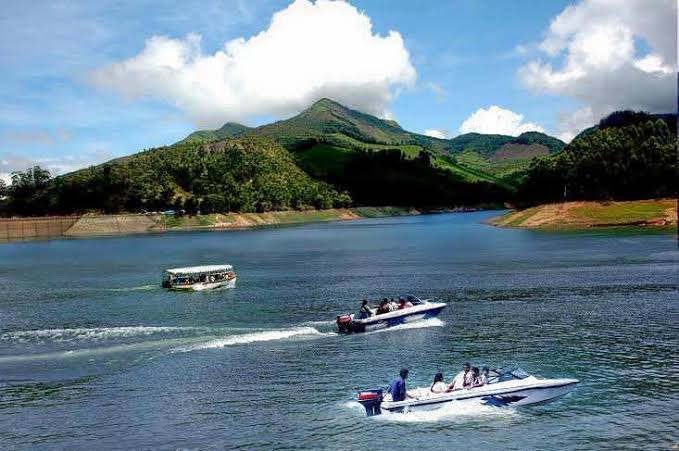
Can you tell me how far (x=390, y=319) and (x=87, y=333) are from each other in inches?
1344

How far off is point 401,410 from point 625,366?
20.5 m

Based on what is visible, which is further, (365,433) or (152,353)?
(152,353)

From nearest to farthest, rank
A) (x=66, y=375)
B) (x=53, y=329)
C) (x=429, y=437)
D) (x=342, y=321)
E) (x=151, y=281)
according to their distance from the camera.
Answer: (x=429, y=437)
(x=66, y=375)
(x=342, y=321)
(x=53, y=329)
(x=151, y=281)

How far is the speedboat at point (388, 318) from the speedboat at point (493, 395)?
23.0 metres

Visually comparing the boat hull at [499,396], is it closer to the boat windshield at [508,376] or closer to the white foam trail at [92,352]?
the boat windshield at [508,376]

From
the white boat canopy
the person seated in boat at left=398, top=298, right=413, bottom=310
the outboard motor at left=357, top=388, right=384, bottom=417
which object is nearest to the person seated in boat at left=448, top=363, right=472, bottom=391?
the outboard motor at left=357, top=388, right=384, bottom=417

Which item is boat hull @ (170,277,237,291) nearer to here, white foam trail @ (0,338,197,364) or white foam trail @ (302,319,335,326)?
white foam trail @ (302,319,335,326)

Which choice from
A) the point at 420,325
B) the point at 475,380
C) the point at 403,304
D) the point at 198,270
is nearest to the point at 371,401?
the point at 475,380

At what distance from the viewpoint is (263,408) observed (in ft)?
151

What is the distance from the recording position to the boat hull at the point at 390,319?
69.1 meters

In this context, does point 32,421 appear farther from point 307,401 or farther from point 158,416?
point 307,401

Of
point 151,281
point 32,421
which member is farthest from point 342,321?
point 151,281

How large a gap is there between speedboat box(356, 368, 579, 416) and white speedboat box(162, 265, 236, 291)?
66.3 m

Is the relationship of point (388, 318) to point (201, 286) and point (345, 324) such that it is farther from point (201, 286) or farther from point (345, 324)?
point (201, 286)
